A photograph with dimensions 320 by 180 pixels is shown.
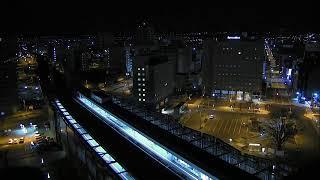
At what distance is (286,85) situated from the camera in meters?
23.0

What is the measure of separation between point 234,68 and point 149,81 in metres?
5.89

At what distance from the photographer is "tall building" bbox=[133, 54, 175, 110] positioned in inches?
693

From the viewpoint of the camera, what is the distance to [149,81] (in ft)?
57.8

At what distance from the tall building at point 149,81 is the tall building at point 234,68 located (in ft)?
11.4

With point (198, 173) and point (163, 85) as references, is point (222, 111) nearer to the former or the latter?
point (163, 85)

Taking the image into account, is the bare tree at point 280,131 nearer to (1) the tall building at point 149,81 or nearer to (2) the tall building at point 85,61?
(1) the tall building at point 149,81

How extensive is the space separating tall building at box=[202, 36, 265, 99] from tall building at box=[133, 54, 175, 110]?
349 cm

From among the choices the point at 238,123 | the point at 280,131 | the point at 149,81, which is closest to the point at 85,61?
the point at 149,81

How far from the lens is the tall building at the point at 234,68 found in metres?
19.9

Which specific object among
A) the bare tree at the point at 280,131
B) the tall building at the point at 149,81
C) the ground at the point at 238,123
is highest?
the tall building at the point at 149,81

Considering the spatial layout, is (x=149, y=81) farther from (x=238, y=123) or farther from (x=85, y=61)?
(x=85, y=61)

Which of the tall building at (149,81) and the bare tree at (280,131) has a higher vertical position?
the tall building at (149,81)

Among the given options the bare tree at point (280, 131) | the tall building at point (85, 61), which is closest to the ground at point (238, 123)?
the bare tree at point (280, 131)

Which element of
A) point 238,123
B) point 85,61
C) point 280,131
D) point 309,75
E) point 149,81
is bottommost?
point 238,123
